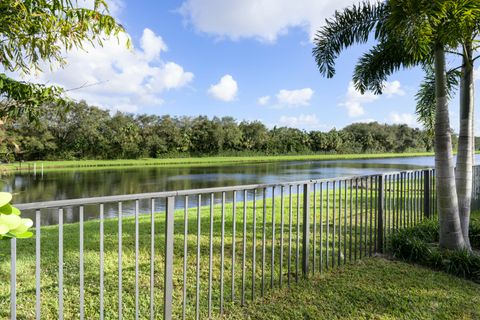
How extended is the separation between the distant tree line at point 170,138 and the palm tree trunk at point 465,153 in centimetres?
3134

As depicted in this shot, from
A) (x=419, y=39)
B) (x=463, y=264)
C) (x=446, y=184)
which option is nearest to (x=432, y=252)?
(x=463, y=264)

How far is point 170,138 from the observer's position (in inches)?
1816

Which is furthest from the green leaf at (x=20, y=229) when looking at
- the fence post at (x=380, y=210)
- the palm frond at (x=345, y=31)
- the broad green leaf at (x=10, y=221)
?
the palm frond at (x=345, y=31)

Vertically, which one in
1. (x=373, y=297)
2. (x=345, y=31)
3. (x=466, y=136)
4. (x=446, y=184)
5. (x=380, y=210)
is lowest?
(x=373, y=297)

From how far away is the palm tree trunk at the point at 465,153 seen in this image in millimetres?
4352

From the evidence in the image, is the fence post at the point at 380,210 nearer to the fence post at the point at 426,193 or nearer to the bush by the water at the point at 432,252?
the bush by the water at the point at 432,252

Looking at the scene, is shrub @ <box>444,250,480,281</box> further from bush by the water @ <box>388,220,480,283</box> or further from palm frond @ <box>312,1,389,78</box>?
palm frond @ <box>312,1,389,78</box>

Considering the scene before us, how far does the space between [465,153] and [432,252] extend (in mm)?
1487

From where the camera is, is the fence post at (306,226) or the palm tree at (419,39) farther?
the palm tree at (419,39)

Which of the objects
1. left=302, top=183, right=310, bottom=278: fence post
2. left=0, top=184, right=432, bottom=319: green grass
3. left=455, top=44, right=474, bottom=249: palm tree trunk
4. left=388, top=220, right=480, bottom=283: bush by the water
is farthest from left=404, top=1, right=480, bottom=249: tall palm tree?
left=302, top=183, right=310, bottom=278: fence post

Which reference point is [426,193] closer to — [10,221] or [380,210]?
[380,210]

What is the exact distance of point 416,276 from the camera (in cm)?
352

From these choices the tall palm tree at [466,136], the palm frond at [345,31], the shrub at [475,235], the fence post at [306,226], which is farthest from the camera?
the palm frond at [345,31]

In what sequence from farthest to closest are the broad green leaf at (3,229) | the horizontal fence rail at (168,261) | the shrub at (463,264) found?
the shrub at (463,264) → the horizontal fence rail at (168,261) → the broad green leaf at (3,229)
